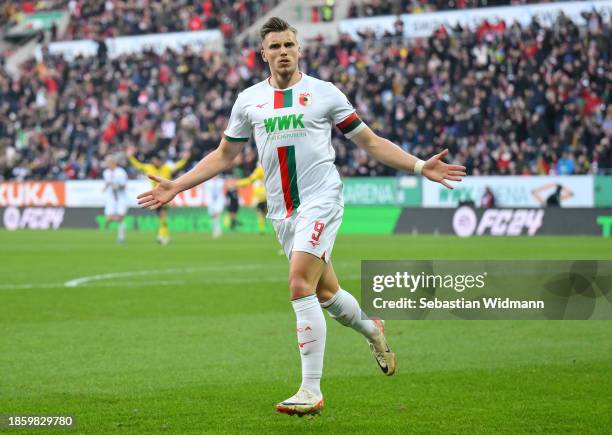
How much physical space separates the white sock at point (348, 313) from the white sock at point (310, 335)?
538mm

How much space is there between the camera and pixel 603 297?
36.9 ft

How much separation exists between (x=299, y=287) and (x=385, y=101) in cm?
3089

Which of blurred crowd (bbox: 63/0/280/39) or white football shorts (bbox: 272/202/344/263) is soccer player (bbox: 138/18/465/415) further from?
blurred crowd (bbox: 63/0/280/39)

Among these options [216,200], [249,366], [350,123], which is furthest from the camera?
[216,200]

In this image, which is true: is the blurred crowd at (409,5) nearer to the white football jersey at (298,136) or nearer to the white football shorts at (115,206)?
the white football shorts at (115,206)

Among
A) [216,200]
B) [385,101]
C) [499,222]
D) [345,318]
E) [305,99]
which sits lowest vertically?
[499,222]

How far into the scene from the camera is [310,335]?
686 centimetres

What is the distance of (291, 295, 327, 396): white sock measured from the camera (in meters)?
6.77

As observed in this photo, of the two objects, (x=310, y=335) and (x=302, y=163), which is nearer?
(x=310, y=335)

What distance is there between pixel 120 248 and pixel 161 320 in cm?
1458

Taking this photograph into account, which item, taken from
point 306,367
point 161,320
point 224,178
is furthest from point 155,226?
point 306,367

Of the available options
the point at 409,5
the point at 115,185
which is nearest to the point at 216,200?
the point at 115,185

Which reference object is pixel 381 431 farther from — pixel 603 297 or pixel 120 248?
pixel 120 248

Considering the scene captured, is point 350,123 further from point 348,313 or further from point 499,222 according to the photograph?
point 499,222
